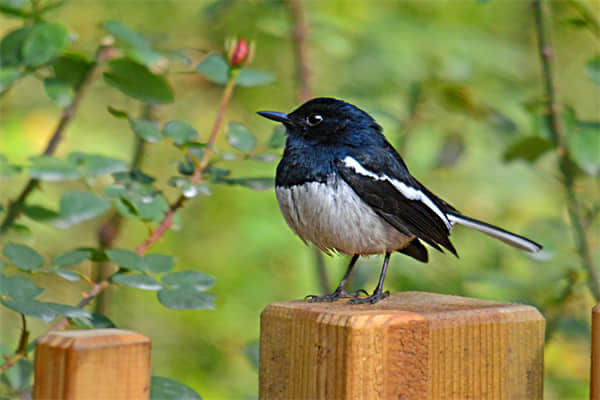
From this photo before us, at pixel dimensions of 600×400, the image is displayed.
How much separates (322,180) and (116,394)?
117 cm

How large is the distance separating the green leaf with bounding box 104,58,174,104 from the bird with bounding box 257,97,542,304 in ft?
1.09

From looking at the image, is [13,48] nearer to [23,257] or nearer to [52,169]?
[52,169]

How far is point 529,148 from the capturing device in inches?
118

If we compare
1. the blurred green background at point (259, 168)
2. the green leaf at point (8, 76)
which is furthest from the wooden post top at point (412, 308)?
the blurred green background at point (259, 168)

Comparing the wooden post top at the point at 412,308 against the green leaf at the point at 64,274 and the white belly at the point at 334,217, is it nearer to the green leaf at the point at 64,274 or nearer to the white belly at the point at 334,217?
the white belly at the point at 334,217

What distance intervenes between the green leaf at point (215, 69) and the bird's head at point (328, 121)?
219 millimetres

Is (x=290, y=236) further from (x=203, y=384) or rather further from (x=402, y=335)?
(x=402, y=335)

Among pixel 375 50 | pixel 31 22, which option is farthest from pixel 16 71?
pixel 375 50

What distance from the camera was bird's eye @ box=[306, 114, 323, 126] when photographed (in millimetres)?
2531

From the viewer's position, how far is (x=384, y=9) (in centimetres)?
569

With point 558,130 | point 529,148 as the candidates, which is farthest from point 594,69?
point 529,148

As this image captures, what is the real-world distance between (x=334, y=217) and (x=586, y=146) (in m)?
1.19

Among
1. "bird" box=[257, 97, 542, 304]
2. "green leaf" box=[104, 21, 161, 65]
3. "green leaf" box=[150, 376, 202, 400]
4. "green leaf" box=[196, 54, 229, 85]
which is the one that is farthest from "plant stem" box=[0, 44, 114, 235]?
"green leaf" box=[150, 376, 202, 400]

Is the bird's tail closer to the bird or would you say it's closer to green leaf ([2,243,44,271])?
the bird
